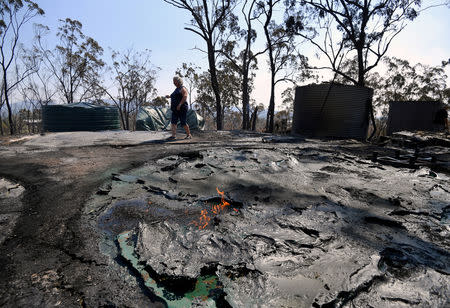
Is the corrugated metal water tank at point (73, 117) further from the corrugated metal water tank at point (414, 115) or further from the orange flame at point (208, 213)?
the corrugated metal water tank at point (414, 115)

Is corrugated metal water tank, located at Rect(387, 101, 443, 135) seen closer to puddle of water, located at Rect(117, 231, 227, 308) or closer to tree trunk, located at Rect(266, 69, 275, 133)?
tree trunk, located at Rect(266, 69, 275, 133)

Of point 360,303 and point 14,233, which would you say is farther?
point 14,233

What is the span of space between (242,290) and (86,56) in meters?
28.4

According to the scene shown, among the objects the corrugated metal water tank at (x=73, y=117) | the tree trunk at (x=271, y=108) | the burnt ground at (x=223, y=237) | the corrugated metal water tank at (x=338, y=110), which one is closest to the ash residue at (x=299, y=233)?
the burnt ground at (x=223, y=237)

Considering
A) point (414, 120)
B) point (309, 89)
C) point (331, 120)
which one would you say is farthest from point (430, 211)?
point (414, 120)

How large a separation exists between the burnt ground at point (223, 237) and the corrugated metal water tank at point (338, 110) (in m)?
5.31

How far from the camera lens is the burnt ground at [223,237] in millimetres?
1270

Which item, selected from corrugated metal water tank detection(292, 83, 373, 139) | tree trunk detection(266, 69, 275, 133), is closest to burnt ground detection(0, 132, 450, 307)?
corrugated metal water tank detection(292, 83, 373, 139)

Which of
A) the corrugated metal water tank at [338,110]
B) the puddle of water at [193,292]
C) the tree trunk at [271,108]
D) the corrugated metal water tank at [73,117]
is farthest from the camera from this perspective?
the tree trunk at [271,108]

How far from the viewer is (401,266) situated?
1.51m

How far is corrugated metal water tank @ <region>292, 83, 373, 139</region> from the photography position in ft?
27.7

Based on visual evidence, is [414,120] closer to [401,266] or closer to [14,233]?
[401,266]

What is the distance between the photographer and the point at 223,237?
69.6 inches

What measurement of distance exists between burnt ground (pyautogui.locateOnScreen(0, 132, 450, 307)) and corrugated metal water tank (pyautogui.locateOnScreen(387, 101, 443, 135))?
13.4 m
